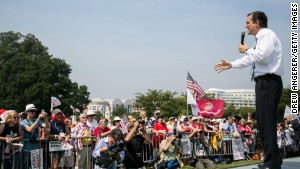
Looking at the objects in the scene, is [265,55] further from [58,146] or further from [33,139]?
[58,146]

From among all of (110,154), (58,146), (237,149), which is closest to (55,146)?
(58,146)

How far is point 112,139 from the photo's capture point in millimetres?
9125

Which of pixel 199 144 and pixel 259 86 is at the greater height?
pixel 259 86

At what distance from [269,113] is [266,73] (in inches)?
18.7

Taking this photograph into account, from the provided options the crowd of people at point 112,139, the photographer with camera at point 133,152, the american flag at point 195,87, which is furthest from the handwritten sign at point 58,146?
the american flag at point 195,87

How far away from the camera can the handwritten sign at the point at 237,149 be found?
626 inches

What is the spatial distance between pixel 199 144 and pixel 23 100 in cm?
4922

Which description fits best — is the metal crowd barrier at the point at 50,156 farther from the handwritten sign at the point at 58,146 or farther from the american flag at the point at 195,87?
the american flag at the point at 195,87

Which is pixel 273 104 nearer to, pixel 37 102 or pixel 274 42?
pixel 274 42

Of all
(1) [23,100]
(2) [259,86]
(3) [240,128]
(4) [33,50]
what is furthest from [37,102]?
(2) [259,86]

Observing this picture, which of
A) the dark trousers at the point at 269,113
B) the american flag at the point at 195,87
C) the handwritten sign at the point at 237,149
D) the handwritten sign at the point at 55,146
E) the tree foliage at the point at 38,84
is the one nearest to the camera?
the dark trousers at the point at 269,113

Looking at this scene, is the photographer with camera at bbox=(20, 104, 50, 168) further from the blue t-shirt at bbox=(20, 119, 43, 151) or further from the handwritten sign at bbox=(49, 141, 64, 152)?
the handwritten sign at bbox=(49, 141, 64, 152)

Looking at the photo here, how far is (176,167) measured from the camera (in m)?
12.1

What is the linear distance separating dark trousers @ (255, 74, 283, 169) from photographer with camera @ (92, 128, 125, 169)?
4437mm
